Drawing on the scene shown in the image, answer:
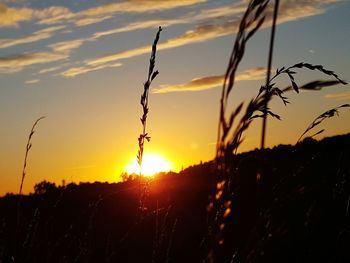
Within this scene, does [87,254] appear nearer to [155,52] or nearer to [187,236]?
[155,52]

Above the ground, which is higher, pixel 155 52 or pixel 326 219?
pixel 155 52

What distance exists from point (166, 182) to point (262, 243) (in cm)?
1746

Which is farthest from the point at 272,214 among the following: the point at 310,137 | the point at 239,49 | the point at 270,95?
the point at 310,137

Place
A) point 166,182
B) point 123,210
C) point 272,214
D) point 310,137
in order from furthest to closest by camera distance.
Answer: point 166,182 → point 123,210 → point 310,137 → point 272,214

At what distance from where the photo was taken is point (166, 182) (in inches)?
735

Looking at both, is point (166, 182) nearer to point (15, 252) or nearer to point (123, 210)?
point (123, 210)

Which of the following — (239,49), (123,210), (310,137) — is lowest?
(123,210)

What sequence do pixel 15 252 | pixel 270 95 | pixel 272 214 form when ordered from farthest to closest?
pixel 15 252
pixel 272 214
pixel 270 95

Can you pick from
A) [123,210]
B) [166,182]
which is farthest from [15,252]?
[166,182]

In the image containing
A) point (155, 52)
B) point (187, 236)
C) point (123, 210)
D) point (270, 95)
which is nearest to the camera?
point (270, 95)

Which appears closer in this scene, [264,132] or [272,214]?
[264,132]

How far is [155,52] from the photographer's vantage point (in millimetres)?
2184

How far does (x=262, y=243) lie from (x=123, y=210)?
13.5 m

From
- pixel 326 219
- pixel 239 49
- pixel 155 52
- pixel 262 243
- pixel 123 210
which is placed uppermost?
pixel 155 52
